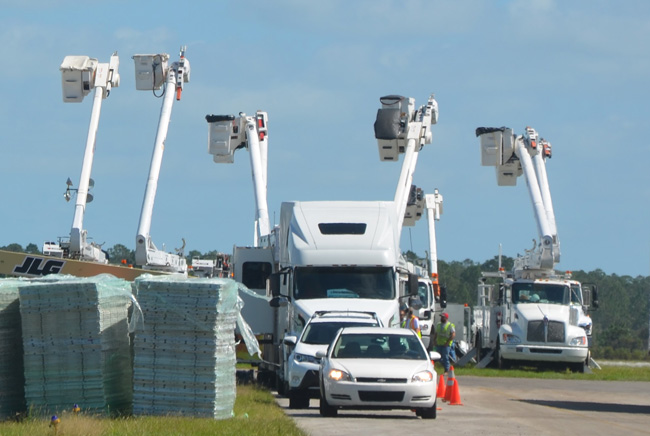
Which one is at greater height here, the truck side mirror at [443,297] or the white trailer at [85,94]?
the white trailer at [85,94]

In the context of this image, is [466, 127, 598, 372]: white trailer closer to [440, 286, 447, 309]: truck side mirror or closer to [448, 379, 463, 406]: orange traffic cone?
[440, 286, 447, 309]: truck side mirror

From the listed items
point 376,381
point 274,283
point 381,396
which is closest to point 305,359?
point 376,381

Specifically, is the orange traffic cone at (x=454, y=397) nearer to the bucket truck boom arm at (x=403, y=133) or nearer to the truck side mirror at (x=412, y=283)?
the truck side mirror at (x=412, y=283)

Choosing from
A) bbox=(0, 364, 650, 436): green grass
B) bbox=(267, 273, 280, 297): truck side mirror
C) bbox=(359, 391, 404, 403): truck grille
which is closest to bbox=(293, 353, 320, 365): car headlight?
bbox=(0, 364, 650, 436): green grass

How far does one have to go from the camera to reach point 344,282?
2664cm

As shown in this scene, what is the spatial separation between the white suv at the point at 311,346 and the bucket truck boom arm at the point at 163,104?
667 inches

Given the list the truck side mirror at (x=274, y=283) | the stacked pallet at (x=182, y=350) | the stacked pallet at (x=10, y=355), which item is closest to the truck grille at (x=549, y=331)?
the truck side mirror at (x=274, y=283)

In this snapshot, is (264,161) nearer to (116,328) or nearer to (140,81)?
(140,81)

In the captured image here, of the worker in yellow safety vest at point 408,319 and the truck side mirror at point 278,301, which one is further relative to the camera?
the worker in yellow safety vest at point 408,319

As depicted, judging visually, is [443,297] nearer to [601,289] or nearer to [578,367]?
[578,367]

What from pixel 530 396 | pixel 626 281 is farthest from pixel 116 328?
pixel 626 281

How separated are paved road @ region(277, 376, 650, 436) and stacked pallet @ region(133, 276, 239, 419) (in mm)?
1447

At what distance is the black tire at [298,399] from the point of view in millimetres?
22248

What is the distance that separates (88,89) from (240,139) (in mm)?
5713
